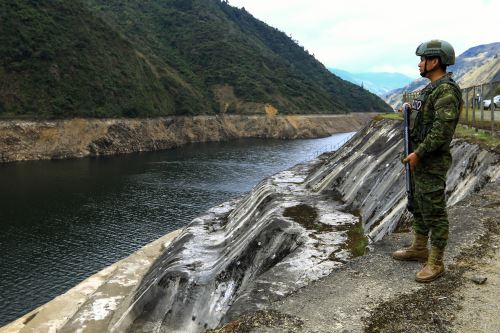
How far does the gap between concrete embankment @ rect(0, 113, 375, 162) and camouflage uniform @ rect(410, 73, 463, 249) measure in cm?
8185

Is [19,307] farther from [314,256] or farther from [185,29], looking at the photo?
[185,29]

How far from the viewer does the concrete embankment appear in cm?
7938

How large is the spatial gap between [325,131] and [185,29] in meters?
71.7

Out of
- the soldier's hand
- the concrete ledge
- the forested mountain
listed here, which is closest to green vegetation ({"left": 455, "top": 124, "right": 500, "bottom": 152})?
the soldier's hand

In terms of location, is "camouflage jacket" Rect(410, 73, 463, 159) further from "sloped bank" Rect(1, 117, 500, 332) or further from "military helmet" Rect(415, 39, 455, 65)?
"sloped bank" Rect(1, 117, 500, 332)

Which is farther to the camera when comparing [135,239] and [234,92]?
[234,92]

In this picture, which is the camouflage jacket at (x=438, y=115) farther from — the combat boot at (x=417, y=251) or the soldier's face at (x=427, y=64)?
the combat boot at (x=417, y=251)

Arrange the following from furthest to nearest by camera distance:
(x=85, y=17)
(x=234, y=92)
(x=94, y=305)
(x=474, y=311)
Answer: (x=234, y=92), (x=85, y=17), (x=94, y=305), (x=474, y=311)

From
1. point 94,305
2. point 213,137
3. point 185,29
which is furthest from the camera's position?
point 185,29

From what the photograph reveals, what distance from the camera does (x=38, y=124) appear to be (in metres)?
82.7

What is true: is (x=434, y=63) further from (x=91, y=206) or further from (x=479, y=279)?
(x=91, y=206)

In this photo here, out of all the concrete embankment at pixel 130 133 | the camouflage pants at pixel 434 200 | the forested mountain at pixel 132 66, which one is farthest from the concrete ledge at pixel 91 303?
the forested mountain at pixel 132 66

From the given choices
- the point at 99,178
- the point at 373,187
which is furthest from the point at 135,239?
the point at 99,178

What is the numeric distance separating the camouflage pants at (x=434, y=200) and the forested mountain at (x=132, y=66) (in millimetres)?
87254
